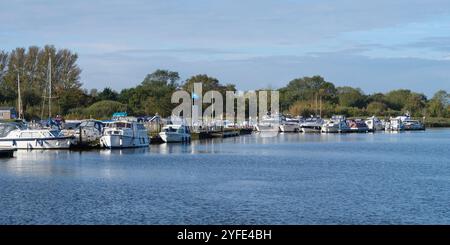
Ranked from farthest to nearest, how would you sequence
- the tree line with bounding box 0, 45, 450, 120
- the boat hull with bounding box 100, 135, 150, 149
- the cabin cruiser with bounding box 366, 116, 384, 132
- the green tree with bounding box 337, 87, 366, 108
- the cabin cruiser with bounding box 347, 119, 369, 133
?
the green tree with bounding box 337, 87, 366, 108 < the cabin cruiser with bounding box 366, 116, 384, 132 < the cabin cruiser with bounding box 347, 119, 369, 133 < the tree line with bounding box 0, 45, 450, 120 < the boat hull with bounding box 100, 135, 150, 149

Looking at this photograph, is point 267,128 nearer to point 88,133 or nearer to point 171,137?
point 171,137

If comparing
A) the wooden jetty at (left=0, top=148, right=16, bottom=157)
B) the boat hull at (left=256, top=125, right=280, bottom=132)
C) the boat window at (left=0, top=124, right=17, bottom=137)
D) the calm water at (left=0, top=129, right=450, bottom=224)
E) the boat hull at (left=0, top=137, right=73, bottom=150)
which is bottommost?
the calm water at (left=0, top=129, right=450, bottom=224)

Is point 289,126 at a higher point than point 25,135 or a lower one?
higher

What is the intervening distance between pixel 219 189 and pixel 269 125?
284ft

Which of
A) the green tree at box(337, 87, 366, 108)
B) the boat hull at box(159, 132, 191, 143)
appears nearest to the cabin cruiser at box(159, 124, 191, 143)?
the boat hull at box(159, 132, 191, 143)

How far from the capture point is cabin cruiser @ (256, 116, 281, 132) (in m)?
123

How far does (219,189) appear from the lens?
38250 mm

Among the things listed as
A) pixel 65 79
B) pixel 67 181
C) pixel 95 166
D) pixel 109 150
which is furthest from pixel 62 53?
pixel 67 181

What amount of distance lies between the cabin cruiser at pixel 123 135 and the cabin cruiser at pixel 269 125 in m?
54.0

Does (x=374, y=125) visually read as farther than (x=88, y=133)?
Yes

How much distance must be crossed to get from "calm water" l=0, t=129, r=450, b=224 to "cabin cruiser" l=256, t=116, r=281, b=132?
196ft

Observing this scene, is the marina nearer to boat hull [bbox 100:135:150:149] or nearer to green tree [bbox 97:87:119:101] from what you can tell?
boat hull [bbox 100:135:150:149]

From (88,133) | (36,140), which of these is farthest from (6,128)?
(88,133)

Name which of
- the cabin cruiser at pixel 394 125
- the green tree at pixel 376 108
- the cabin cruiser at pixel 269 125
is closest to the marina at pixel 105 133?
the cabin cruiser at pixel 269 125
